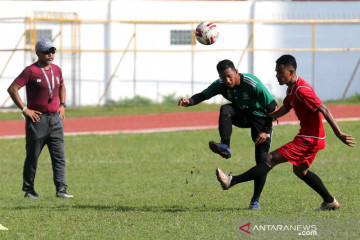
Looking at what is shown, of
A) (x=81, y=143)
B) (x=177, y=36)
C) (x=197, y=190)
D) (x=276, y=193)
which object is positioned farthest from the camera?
(x=177, y=36)

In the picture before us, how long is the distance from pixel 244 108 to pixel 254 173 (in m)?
0.89

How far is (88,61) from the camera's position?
101 ft

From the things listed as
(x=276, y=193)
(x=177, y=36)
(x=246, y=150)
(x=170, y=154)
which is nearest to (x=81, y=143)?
(x=170, y=154)

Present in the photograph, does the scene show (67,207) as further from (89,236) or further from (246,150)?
(246,150)

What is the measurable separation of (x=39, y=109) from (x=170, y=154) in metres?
6.31

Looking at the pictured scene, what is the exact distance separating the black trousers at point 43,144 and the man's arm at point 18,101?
0.11 meters

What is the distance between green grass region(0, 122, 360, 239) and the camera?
8.24 meters

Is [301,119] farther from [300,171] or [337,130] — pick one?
[300,171]

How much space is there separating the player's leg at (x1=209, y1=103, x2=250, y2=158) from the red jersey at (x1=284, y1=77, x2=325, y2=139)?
2.79 ft

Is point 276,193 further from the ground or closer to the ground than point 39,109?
closer to the ground

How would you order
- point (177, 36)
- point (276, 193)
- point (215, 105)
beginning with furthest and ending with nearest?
point (177, 36), point (215, 105), point (276, 193)

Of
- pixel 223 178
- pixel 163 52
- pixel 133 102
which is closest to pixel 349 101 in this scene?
pixel 163 52

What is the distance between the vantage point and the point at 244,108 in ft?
31.0

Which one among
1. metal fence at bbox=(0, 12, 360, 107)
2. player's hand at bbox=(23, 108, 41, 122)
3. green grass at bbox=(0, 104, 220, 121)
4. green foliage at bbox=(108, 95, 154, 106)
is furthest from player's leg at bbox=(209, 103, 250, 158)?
green foliage at bbox=(108, 95, 154, 106)
